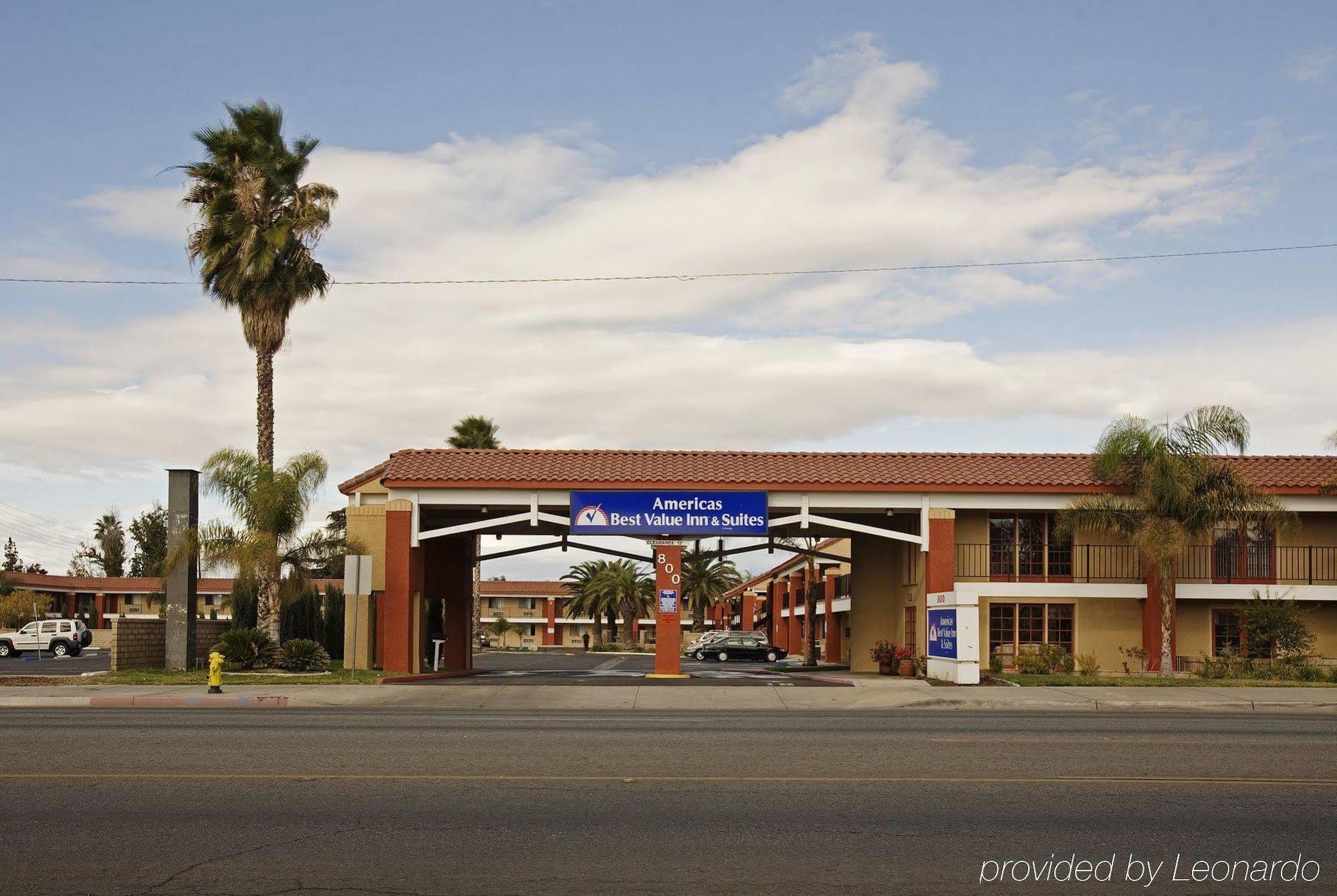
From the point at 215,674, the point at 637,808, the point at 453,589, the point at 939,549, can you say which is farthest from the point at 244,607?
the point at 637,808

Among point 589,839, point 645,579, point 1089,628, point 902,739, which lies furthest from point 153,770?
point 645,579

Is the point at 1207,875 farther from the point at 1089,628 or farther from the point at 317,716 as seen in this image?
the point at 1089,628

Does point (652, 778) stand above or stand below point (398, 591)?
below

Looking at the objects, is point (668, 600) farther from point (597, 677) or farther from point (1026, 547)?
point (1026, 547)

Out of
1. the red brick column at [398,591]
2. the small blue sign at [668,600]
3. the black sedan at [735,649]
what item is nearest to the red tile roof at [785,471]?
the red brick column at [398,591]

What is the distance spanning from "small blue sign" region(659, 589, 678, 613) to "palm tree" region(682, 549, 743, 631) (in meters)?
46.7

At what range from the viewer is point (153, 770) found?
11852 mm

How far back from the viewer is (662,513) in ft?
106

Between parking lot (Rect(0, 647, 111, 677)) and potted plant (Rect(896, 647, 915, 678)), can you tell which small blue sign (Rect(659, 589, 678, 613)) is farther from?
parking lot (Rect(0, 647, 111, 677))

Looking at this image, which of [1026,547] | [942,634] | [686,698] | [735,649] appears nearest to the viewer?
[686,698]

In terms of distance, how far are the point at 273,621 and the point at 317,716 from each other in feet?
46.9

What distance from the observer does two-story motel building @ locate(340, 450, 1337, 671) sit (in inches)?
1283

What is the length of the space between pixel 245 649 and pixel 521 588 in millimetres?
73984

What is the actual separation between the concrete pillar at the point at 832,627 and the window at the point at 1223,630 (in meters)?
19.1
